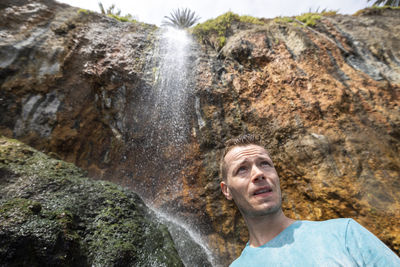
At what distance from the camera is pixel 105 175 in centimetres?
612

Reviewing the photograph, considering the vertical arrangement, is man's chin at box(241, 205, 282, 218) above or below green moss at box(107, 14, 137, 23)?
below

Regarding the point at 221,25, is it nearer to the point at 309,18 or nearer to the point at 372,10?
the point at 309,18

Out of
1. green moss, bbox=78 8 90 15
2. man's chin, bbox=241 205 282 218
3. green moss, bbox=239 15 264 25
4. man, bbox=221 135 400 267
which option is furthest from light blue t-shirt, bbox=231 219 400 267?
green moss, bbox=78 8 90 15

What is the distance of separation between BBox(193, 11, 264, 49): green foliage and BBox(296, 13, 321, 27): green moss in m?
1.48

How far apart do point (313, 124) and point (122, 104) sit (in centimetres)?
535

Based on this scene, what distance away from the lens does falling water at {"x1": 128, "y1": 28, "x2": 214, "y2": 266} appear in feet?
18.7

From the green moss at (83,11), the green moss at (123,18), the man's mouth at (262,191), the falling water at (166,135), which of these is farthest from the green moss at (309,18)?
the green moss at (83,11)

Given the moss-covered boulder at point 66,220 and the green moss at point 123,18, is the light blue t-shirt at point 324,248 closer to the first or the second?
the moss-covered boulder at point 66,220

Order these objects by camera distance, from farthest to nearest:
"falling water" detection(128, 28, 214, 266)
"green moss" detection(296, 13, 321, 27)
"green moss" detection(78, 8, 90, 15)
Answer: "green moss" detection(78, 8, 90, 15) → "green moss" detection(296, 13, 321, 27) → "falling water" detection(128, 28, 214, 266)

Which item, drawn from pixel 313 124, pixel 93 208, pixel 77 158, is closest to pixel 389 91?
pixel 313 124

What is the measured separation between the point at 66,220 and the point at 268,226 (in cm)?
221

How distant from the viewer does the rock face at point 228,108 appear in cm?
397

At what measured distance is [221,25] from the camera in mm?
8359

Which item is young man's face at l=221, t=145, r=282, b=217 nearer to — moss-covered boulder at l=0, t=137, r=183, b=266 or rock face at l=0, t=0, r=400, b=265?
moss-covered boulder at l=0, t=137, r=183, b=266
